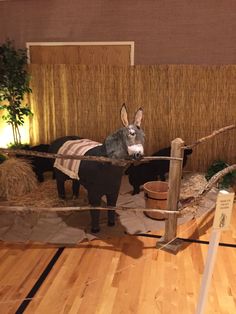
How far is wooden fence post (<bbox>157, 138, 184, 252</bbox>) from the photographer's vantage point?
2.43m

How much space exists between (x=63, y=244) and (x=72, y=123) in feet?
8.81

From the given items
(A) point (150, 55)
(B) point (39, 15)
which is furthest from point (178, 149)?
(B) point (39, 15)

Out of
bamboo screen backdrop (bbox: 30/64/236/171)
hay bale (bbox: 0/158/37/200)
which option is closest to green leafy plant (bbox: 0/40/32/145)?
bamboo screen backdrop (bbox: 30/64/236/171)

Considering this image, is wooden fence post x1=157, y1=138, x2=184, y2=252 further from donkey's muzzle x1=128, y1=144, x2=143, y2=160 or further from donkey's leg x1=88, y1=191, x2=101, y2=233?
donkey's leg x1=88, y1=191, x2=101, y2=233

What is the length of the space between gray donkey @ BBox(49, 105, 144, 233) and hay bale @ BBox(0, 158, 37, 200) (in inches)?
28.5

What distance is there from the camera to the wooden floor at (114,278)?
1.95 m

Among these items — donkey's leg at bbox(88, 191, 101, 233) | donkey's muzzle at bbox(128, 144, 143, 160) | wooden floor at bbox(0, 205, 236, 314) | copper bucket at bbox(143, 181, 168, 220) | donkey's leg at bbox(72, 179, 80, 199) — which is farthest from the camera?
donkey's leg at bbox(72, 179, 80, 199)

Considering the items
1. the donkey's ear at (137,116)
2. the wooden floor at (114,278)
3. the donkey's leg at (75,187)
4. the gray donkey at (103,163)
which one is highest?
the donkey's ear at (137,116)

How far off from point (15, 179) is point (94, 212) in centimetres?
147

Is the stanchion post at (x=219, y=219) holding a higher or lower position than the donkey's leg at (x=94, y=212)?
higher

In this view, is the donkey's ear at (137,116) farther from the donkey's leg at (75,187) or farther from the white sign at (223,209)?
the donkey's leg at (75,187)

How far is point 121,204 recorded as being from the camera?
3.56 metres

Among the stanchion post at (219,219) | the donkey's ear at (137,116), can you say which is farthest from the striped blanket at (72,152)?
the stanchion post at (219,219)

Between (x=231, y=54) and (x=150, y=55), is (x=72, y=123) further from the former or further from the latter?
(x=231, y=54)
